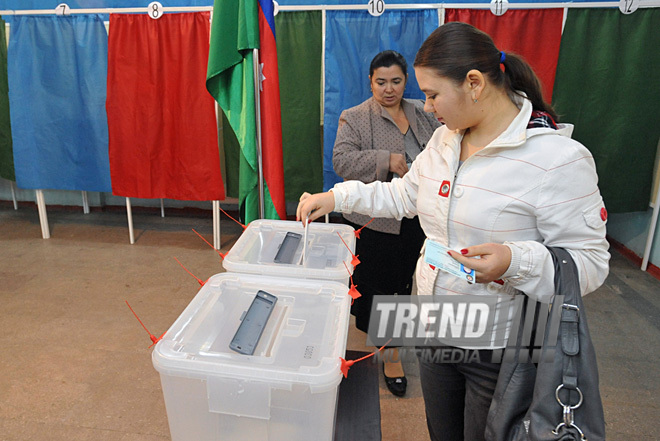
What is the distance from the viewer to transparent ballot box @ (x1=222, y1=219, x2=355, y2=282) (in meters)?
1.22

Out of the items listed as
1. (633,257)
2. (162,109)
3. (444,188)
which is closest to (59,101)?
(162,109)

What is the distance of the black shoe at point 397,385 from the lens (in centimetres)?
216

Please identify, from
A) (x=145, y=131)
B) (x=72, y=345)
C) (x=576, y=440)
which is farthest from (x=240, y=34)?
(x=145, y=131)

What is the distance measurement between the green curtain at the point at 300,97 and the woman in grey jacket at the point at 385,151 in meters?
1.28

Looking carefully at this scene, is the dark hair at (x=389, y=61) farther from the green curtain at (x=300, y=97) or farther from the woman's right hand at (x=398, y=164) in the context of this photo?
the green curtain at (x=300, y=97)

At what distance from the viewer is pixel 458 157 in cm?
108

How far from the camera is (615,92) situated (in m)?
3.15

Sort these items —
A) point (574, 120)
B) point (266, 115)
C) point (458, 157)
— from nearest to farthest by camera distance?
point (458, 157) < point (266, 115) < point (574, 120)

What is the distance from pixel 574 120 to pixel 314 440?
3.09 meters

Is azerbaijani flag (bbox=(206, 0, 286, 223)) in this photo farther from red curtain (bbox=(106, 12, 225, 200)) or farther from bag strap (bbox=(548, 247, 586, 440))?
red curtain (bbox=(106, 12, 225, 200))

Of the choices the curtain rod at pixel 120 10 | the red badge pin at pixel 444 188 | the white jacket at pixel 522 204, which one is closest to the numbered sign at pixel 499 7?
the curtain rod at pixel 120 10

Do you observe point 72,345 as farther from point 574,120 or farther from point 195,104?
point 574,120

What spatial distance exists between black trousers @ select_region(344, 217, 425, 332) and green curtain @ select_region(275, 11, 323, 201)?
4.73ft

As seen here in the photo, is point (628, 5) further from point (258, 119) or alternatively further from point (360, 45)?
point (258, 119)
